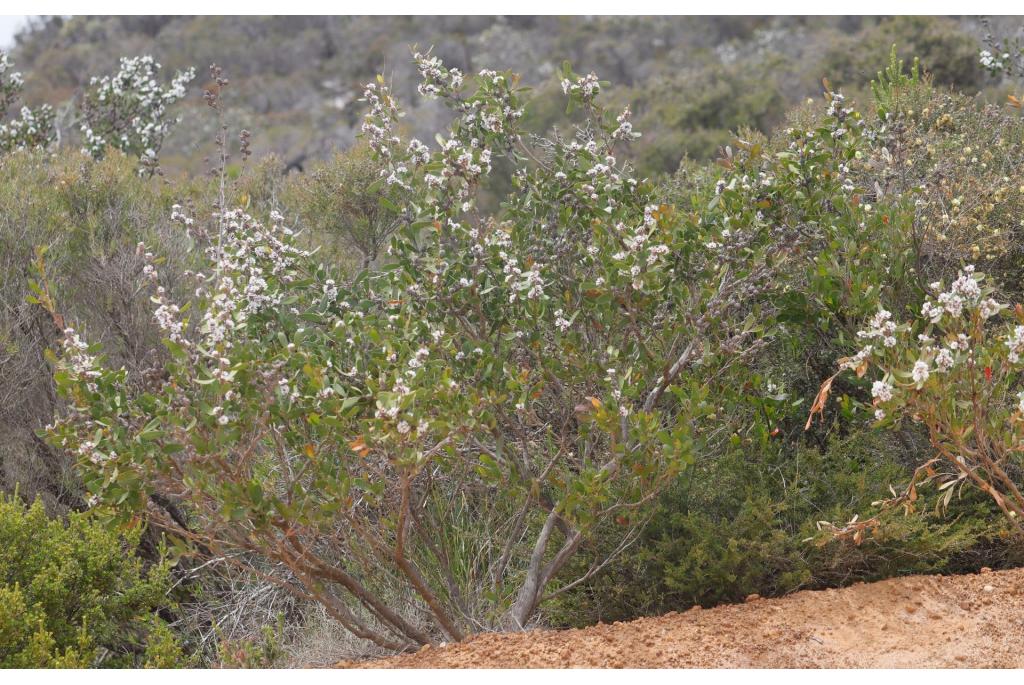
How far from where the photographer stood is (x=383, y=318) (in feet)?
14.7

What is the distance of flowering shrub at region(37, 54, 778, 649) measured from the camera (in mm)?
3697

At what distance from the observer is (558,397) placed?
477 centimetres

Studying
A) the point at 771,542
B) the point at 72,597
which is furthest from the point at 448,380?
the point at 72,597

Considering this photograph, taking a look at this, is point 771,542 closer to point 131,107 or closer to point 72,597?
point 72,597

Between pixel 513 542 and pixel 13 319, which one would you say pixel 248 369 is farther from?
pixel 13 319

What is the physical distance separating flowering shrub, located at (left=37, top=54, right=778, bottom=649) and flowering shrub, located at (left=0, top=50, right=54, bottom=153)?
5933mm

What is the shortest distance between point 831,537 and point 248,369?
2.10 metres

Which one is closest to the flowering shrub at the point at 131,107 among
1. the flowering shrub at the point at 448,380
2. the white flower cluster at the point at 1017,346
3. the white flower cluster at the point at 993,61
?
the flowering shrub at the point at 448,380

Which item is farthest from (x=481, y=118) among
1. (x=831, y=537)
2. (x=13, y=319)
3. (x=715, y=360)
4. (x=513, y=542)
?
(x=13, y=319)

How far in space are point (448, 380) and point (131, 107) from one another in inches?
304

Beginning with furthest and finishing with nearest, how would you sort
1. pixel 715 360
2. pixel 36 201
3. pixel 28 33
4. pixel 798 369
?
pixel 28 33 → pixel 36 201 → pixel 798 369 → pixel 715 360

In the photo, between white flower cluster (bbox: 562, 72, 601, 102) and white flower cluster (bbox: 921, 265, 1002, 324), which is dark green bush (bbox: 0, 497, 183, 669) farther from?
white flower cluster (bbox: 921, 265, 1002, 324)

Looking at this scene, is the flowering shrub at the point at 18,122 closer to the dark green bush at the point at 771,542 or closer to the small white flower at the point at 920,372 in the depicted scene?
the dark green bush at the point at 771,542

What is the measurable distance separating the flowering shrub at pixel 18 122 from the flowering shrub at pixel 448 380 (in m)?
5.93
